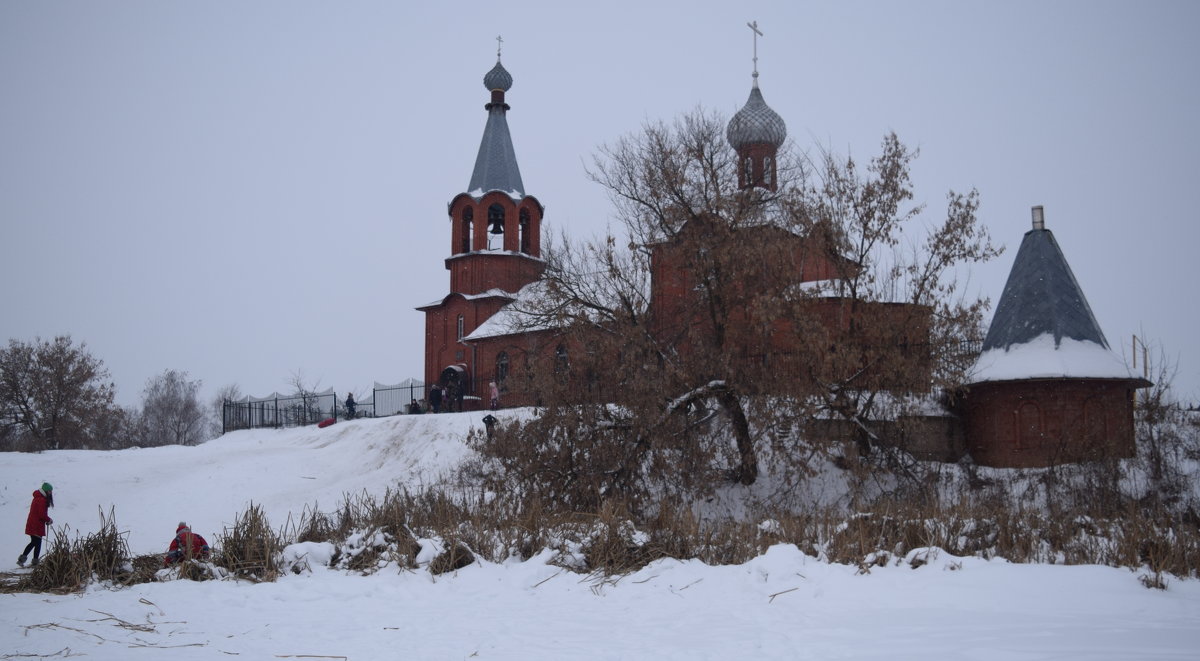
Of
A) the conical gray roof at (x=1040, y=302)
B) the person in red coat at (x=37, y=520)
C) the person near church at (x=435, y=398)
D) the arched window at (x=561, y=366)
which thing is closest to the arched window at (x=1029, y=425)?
the conical gray roof at (x=1040, y=302)

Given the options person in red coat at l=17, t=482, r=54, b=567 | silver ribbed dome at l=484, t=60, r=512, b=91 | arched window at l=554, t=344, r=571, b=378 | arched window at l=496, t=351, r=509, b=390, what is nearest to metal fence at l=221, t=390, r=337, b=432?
arched window at l=496, t=351, r=509, b=390

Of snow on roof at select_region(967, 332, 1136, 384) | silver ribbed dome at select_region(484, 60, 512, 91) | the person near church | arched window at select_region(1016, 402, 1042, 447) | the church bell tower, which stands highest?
silver ribbed dome at select_region(484, 60, 512, 91)

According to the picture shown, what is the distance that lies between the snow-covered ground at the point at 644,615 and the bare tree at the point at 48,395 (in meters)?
29.0

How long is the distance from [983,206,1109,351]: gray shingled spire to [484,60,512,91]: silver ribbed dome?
22964 mm

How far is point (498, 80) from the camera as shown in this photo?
37.7m

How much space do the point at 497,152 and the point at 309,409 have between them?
1305 cm

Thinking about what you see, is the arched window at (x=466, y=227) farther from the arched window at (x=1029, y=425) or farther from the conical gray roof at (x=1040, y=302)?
the arched window at (x=1029, y=425)

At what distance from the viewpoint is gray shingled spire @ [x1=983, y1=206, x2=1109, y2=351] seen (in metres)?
19.9

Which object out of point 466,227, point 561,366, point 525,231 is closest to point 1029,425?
point 561,366

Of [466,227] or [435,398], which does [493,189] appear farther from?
[435,398]

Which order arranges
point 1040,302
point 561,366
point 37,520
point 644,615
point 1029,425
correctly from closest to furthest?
point 644,615, point 37,520, point 561,366, point 1029,425, point 1040,302

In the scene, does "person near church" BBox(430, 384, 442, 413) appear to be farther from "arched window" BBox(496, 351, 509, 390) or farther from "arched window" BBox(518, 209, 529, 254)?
"arched window" BBox(518, 209, 529, 254)

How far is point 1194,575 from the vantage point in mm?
8023

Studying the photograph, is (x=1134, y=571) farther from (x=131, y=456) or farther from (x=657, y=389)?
(x=131, y=456)
